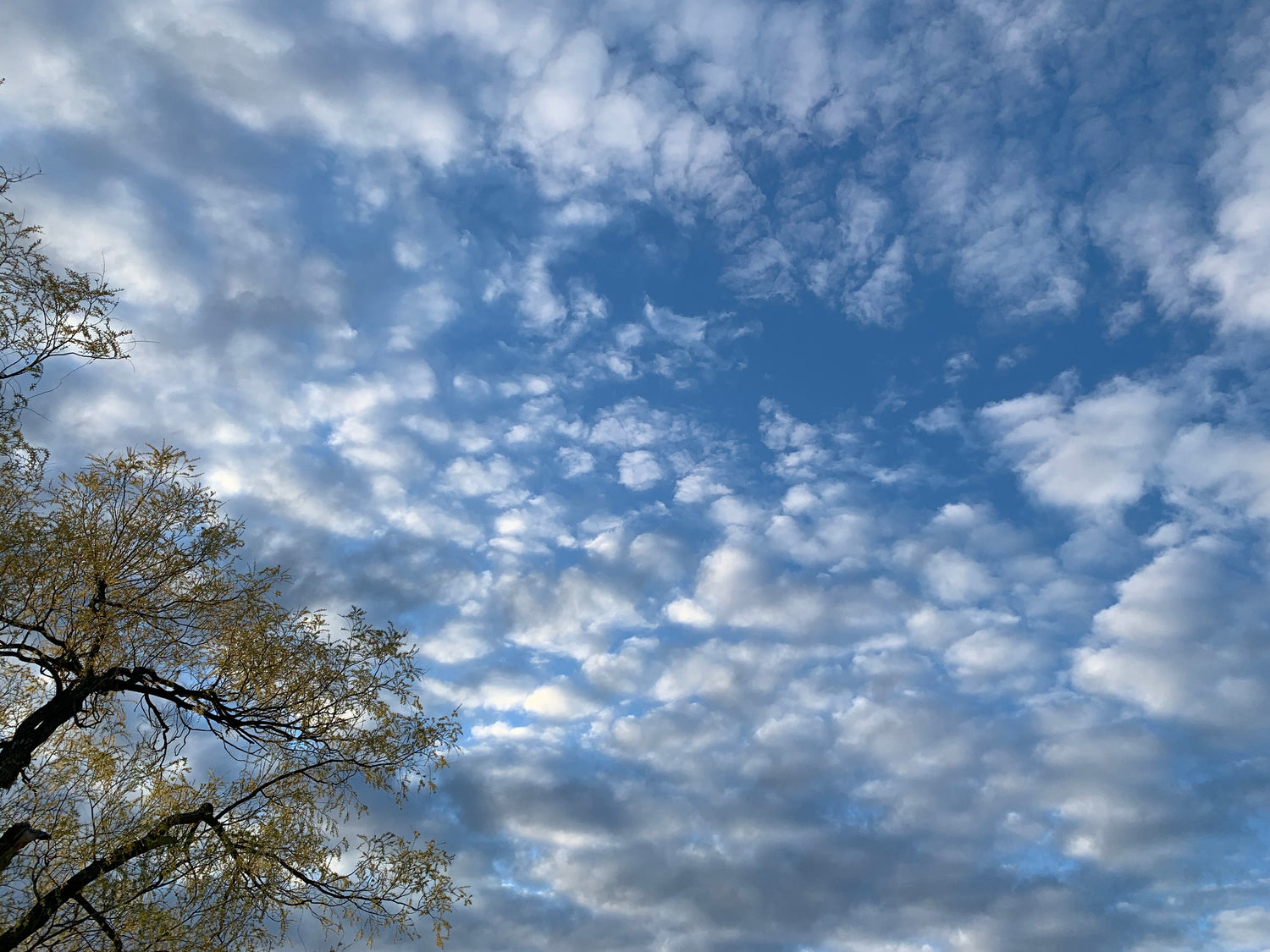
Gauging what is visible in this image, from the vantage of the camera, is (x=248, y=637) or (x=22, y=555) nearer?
(x=22, y=555)

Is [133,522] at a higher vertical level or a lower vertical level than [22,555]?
higher

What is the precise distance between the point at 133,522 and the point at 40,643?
3.11 metres

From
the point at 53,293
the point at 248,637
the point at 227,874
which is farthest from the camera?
the point at 248,637

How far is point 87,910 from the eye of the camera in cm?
1688

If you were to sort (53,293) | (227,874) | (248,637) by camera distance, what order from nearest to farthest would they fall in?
(53,293) < (227,874) < (248,637)

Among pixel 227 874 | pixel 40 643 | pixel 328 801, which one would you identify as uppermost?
pixel 40 643

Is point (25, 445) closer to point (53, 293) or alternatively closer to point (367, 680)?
point (53, 293)

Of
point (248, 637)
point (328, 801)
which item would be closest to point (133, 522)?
point (248, 637)

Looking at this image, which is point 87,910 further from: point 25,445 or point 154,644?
point 25,445

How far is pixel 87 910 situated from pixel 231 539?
7753mm

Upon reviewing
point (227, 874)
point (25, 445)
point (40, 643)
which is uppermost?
point (25, 445)

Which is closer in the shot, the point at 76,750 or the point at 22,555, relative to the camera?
the point at 22,555

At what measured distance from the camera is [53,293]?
16.5m

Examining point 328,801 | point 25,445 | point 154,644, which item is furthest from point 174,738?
point 25,445
